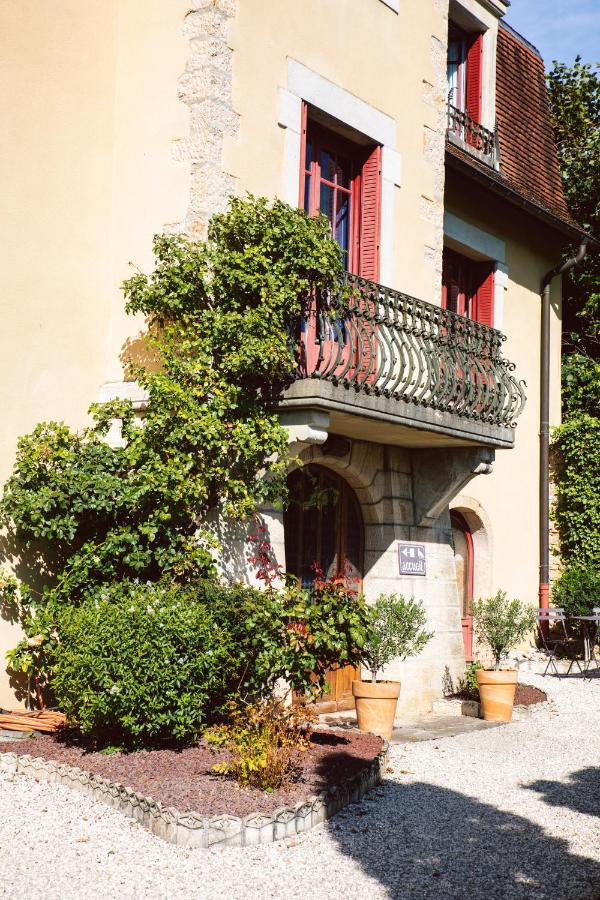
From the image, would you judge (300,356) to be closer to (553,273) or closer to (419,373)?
(419,373)

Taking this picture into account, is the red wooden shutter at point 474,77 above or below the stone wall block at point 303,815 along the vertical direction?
above

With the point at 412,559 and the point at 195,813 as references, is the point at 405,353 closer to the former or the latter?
the point at 412,559

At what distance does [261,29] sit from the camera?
8.56 meters

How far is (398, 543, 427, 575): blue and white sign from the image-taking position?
9945 mm

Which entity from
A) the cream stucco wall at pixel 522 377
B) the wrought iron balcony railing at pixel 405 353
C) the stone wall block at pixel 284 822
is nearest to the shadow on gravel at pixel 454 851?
the stone wall block at pixel 284 822

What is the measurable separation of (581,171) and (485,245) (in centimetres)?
390

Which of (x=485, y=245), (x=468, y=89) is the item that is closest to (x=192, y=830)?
(x=485, y=245)

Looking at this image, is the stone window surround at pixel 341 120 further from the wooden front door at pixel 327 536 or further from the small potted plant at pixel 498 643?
the small potted plant at pixel 498 643

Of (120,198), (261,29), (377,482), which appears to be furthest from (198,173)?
(377,482)

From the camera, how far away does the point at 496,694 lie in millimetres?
9594

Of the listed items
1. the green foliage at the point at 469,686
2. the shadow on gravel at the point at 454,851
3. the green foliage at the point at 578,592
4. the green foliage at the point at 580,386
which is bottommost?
the shadow on gravel at the point at 454,851

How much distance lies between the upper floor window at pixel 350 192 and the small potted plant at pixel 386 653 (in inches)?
120

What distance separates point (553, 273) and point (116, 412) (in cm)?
827

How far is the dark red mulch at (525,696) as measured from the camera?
33.5 feet
